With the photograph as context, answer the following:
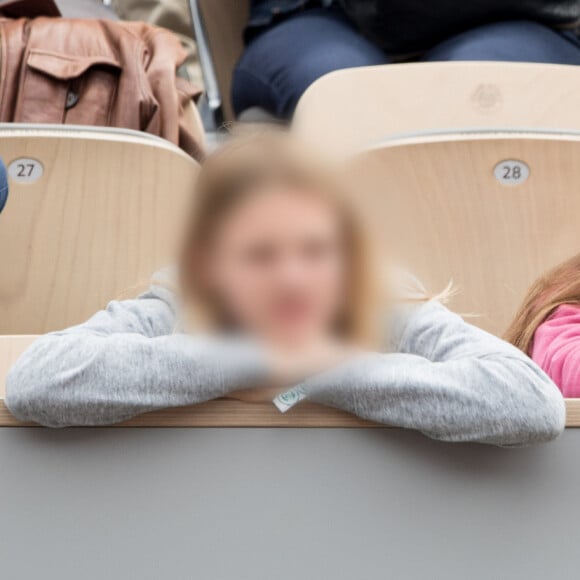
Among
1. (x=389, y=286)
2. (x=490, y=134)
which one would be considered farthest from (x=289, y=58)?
(x=389, y=286)

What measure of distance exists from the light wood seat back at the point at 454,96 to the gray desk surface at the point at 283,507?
2.09ft

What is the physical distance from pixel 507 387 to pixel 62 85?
85 centimetres

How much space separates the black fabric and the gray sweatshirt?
847 mm

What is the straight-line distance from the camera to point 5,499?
60cm

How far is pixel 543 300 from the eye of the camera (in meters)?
→ 0.86

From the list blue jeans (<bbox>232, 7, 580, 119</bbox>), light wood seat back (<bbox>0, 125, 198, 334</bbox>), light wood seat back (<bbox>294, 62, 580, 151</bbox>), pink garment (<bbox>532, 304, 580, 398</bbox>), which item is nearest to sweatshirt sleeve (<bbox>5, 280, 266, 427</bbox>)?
pink garment (<bbox>532, 304, 580, 398</bbox>)

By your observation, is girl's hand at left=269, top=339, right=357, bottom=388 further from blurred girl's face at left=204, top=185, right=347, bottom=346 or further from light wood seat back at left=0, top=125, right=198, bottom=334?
light wood seat back at left=0, top=125, right=198, bottom=334

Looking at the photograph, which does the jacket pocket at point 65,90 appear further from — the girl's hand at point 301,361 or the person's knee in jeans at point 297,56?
the girl's hand at point 301,361

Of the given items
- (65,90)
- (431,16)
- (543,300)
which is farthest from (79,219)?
(431,16)

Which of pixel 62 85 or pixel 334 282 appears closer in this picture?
pixel 334 282

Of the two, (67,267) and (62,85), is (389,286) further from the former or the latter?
(62,85)

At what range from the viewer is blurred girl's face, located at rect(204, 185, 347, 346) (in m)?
0.63

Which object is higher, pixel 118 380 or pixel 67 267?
pixel 118 380

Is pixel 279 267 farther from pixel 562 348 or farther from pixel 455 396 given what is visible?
pixel 562 348
